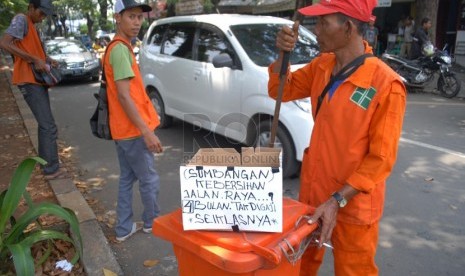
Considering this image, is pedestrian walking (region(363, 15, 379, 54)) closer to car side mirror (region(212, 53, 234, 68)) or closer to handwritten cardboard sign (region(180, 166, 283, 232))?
handwritten cardboard sign (region(180, 166, 283, 232))

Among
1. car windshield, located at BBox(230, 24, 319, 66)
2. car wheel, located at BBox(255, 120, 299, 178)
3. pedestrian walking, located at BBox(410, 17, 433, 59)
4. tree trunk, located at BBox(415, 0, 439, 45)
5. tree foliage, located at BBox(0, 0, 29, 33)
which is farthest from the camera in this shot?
tree trunk, located at BBox(415, 0, 439, 45)

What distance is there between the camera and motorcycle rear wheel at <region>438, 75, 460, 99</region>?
9.21m

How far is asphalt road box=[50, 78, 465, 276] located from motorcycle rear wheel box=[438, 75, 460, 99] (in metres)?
1.41

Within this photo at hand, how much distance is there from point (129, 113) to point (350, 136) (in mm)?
1655

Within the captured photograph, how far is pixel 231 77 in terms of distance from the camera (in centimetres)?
490

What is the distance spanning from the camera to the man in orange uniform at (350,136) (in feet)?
5.65

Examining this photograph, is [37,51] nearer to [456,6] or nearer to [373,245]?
[373,245]

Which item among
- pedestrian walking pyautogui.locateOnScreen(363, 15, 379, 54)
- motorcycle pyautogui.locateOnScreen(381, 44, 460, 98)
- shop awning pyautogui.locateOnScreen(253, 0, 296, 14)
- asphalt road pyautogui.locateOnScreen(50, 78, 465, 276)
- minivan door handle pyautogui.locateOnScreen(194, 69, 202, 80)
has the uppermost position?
shop awning pyautogui.locateOnScreen(253, 0, 296, 14)

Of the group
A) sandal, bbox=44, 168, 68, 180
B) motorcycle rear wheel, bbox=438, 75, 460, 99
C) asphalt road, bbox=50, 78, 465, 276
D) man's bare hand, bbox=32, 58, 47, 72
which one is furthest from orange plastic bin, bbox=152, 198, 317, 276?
motorcycle rear wheel, bbox=438, 75, 460, 99

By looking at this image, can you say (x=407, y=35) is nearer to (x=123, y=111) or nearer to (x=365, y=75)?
(x=123, y=111)

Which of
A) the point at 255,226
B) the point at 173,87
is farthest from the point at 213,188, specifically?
the point at 173,87

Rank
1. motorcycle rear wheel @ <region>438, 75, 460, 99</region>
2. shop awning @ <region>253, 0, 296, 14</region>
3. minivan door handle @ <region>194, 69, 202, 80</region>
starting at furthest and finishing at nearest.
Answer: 1. shop awning @ <region>253, 0, 296, 14</region>
2. motorcycle rear wheel @ <region>438, 75, 460, 99</region>
3. minivan door handle @ <region>194, 69, 202, 80</region>

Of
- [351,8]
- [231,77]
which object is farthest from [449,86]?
[351,8]

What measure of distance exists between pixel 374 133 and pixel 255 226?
0.64m
